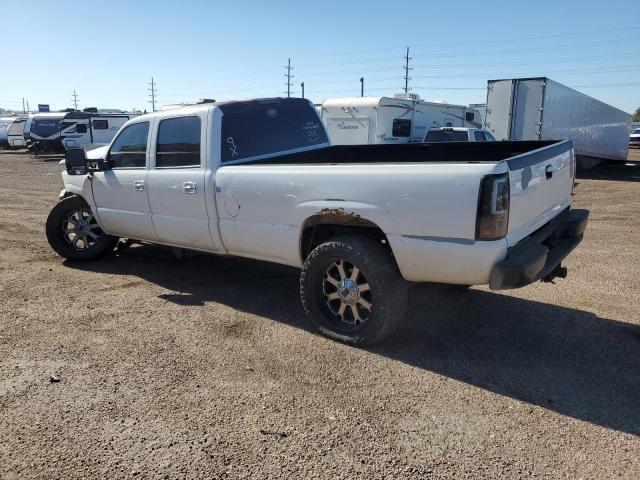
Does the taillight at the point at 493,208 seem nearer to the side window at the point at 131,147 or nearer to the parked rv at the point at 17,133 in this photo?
the side window at the point at 131,147

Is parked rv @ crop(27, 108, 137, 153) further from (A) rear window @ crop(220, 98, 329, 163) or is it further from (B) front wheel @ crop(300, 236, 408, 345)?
(B) front wheel @ crop(300, 236, 408, 345)

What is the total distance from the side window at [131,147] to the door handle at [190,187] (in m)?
0.88

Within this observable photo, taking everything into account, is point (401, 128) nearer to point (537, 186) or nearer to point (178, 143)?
point (178, 143)

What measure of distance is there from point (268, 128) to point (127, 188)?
173cm

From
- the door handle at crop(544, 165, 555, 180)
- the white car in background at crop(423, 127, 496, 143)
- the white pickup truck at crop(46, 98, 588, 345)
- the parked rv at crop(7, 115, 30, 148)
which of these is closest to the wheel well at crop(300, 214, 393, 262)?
the white pickup truck at crop(46, 98, 588, 345)

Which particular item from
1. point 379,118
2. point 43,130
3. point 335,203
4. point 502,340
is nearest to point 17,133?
point 43,130

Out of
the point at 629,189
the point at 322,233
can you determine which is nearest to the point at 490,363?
the point at 322,233

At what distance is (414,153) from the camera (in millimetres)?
5727

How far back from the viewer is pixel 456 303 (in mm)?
5105

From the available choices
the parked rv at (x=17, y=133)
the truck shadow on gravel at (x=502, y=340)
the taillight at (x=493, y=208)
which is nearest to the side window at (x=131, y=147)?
the truck shadow on gravel at (x=502, y=340)

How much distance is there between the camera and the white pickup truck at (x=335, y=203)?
11.4 ft

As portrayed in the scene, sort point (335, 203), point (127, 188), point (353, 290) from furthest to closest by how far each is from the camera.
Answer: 1. point (127, 188)
2. point (353, 290)
3. point (335, 203)

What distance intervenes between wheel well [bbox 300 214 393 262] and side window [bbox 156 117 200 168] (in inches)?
54.5

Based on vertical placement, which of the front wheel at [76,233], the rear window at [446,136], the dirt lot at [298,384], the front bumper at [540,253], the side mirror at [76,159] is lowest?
the dirt lot at [298,384]
